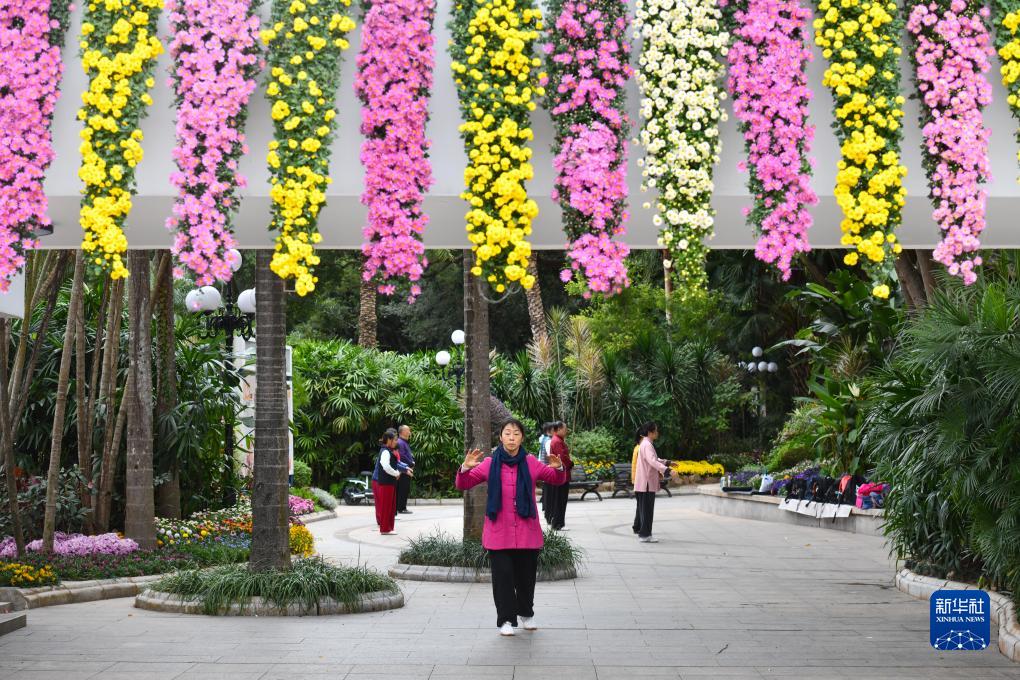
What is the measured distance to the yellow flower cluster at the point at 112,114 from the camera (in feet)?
25.3

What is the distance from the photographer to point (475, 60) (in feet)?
26.1

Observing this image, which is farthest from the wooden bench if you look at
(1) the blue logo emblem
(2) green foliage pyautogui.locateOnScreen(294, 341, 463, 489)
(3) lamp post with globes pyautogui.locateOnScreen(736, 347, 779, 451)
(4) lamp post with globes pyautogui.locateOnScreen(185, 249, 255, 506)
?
(1) the blue logo emblem

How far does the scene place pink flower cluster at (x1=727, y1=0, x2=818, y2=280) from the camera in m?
8.00

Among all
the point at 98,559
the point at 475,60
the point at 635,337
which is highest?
the point at 475,60

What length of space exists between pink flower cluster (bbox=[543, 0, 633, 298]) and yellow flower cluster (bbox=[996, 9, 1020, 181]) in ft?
9.00

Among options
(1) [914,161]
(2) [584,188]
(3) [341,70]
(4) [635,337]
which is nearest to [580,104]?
(2) [584,188]

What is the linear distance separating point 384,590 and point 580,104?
4250 mm

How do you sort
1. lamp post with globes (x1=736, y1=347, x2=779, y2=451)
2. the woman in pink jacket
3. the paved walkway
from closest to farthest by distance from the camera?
the paved walkway, the woman in pink jacket, lamp post with globes (x1=736, y1=347, x2=779, y2=451)

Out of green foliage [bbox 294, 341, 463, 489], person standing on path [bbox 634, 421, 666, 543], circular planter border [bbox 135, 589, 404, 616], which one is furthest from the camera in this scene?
green foliage [bbox 294, 341, 463, 489]

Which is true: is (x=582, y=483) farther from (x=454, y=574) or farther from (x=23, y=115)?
(x=23, y=115)

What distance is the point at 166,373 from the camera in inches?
521

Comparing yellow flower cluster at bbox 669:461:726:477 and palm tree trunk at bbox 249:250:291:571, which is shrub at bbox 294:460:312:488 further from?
palm tree trunk at bbox 249:250:291:571

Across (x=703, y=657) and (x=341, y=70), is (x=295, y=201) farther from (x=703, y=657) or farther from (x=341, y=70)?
(x=703, y=657)

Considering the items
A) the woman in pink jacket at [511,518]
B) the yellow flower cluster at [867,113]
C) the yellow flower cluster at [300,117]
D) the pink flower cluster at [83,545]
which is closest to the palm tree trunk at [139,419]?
the pink flower cluster at [83,545]
